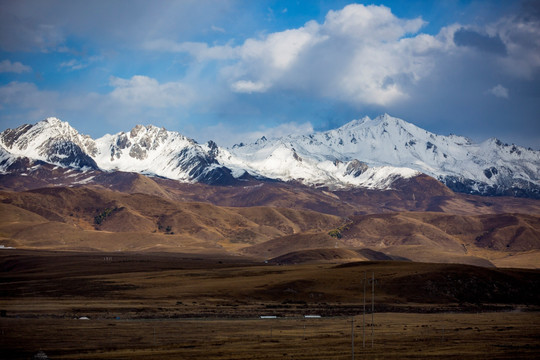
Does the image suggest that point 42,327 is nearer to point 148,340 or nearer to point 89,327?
point 89,327

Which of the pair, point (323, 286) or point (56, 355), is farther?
point (323, 286)

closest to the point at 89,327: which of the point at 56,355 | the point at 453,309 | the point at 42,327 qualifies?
the point at 42,327

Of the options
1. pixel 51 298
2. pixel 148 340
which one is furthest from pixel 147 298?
pixel 148 340

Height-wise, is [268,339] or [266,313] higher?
[266,313]

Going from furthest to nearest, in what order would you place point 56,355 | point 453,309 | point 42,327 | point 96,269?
point 96,269 → point 453,309 → point 42,327 → point 56,355

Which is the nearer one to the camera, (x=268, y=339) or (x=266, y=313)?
(x=268, y=339)

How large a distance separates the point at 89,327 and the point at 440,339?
40.0m

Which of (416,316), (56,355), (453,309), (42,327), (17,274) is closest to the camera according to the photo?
(56,355)

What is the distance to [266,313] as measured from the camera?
10388cm

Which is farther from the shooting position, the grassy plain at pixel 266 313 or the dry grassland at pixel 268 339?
the grassy plain at pixel 266 313

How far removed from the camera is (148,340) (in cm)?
6912

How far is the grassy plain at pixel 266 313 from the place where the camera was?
201 feet

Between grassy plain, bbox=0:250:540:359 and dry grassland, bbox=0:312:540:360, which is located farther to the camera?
grassy plain, bbox=0:250:540:359

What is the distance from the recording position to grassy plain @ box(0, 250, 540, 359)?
201 ft
